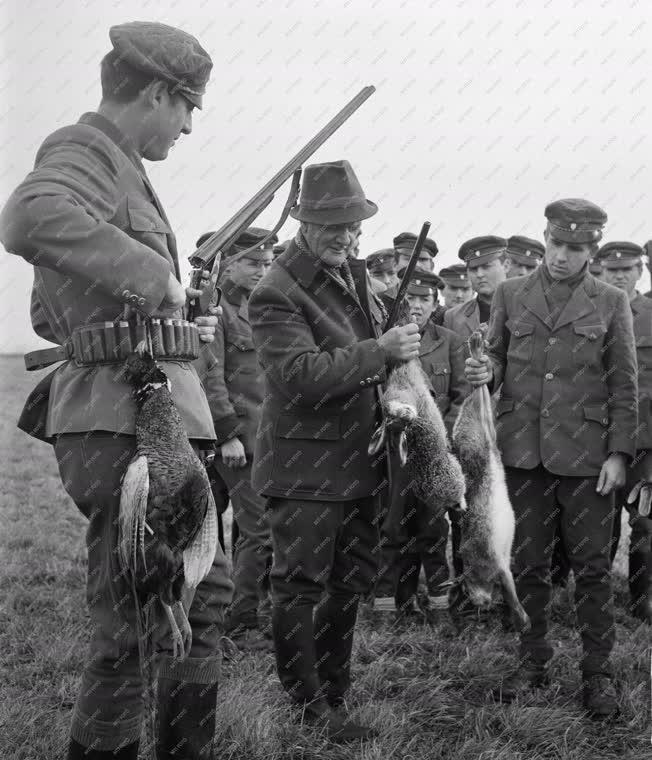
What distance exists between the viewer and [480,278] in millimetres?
7316

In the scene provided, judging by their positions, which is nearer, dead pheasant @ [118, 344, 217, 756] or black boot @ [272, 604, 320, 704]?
dead pheasant @ [118, 344, 217, 756]

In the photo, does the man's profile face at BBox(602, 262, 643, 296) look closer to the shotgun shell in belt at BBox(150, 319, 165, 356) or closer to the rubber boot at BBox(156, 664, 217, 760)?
the shotgun shell in belt at BBox(150, 319, 165, 356)

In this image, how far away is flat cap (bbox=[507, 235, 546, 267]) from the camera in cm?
789

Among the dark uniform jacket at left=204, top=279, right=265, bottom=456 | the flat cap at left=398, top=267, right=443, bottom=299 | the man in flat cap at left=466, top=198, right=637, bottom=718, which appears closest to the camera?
the man in flat cap at left=466, top=198, right=637, bottom=718

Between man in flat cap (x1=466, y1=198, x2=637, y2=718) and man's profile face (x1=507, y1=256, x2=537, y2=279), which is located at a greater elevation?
man's profile face (x1=507, y1=256, x2=537, y2=279)

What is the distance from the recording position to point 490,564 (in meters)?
4.29

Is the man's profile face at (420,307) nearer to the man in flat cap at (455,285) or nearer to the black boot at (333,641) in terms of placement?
the man in flat cap at (455,285)

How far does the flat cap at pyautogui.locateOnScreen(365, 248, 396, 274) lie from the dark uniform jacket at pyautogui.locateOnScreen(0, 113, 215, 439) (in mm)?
4907

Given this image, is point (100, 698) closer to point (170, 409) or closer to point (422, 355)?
point (170, 409)

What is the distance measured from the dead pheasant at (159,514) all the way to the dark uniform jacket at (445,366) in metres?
3.86

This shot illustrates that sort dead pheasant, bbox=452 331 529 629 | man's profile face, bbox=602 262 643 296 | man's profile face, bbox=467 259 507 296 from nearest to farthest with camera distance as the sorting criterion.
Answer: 1. dead pheasant, bbox=452 331 529 629
2. man's profile face, bbox=602 262 643 296
3. man's profile face, bbox=467 259 507 296

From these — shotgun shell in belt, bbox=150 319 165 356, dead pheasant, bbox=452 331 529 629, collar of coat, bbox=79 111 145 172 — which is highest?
collar of coat, bbox=79 111 145 172

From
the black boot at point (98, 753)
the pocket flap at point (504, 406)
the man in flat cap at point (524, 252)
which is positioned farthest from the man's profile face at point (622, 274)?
the black boot at point (98, 753)

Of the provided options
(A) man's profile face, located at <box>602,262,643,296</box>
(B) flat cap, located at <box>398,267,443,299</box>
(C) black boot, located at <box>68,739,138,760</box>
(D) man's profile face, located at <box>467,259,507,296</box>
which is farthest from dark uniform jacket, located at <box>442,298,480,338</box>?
(C) black boot, located at <box>68,739,138,760</box>
